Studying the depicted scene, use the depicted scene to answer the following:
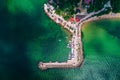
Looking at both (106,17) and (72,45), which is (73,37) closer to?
(72,45)

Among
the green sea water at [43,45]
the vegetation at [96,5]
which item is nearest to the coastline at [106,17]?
the green sea water at [43,45]

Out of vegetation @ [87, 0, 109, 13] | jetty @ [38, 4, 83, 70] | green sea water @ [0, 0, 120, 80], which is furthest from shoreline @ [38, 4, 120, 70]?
vegetation @ [87, 0, 109, 13]

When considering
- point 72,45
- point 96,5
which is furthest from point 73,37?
point 96,5

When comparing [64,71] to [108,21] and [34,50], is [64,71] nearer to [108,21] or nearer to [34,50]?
[34,50]

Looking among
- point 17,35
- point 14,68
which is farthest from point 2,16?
point 14,68

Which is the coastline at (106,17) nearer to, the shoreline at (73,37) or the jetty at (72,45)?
the shoreline at (73,37)

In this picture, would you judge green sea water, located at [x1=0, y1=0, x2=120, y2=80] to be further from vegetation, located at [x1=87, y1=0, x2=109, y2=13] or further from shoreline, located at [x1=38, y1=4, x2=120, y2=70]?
vegetation, located at [x1=87, y1=0, x2=109, y2=13]
